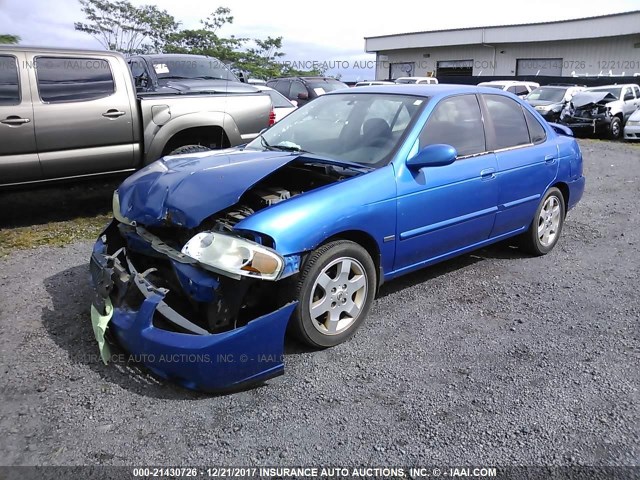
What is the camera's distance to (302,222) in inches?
121

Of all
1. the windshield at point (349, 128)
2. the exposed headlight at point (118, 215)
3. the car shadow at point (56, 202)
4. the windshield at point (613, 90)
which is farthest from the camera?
the windshield at point (613, 90)

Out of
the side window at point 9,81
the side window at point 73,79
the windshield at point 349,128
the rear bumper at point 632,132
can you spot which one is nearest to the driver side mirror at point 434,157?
the windshield at point 349,128

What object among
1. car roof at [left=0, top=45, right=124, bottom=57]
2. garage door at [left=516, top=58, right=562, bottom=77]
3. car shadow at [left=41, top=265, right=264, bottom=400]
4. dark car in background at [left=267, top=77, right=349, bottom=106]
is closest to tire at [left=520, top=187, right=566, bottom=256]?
car shadow at [left=41, top=265, right=264, bottom=400]

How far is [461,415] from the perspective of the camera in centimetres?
276

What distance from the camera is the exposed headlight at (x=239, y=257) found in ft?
9.36

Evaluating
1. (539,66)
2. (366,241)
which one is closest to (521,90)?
(539,66)

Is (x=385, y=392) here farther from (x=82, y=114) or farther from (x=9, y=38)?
(x=9, y=38)

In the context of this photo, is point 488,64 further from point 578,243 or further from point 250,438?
point 250,438

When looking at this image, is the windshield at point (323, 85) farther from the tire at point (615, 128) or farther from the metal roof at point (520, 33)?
the metal roof at point (520, 33)

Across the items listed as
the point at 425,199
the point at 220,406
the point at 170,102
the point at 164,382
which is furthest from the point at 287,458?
the point at 170,102

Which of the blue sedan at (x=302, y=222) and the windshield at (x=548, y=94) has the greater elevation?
the windshield at (x=548, y=94)

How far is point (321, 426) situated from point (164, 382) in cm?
93

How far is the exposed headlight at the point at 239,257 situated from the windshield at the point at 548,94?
18.5 metres

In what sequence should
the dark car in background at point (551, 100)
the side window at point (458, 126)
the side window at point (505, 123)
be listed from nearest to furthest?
the side window at point (458, 126) → the side window at point (505, 123) → the dark car in background at point (551, 100)
